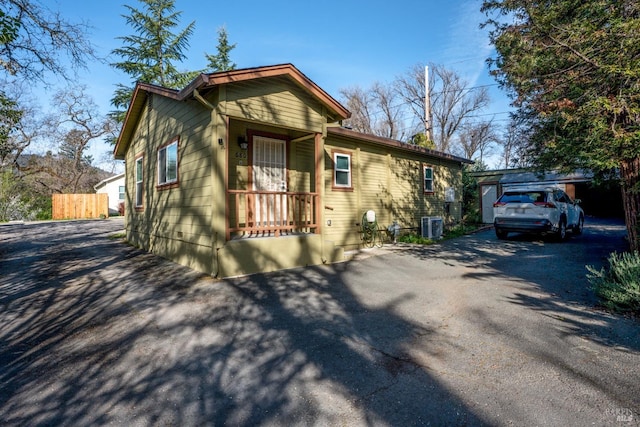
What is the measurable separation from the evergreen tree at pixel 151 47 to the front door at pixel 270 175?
17034mm

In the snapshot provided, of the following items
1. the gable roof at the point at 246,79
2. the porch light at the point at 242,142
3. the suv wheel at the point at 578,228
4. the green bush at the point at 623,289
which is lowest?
the green bush at the point at 623,289

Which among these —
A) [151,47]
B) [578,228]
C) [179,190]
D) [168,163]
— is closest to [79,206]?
[151,47]

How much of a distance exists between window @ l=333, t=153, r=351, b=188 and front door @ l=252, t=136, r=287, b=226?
180cm

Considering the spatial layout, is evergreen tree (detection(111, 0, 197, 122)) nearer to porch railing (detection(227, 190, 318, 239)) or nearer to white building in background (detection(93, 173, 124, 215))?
white building in background (detection(93, 173, 124, 215))

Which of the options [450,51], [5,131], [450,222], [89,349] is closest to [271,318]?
[89,349]

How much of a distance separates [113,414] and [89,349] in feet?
4.72

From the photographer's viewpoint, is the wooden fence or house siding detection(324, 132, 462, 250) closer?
house siding detection(324, 132, 462, 250)

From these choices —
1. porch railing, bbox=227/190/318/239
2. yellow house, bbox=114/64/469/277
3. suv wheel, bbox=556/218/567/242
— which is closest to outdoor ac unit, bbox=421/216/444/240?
yellow house, bbox=114/64/469/277

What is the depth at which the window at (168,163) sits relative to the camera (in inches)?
311

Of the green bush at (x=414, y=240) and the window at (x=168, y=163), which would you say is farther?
the green bush at (x=414, y=240)

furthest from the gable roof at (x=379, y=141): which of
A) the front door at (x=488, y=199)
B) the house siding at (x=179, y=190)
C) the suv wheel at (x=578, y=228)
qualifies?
the front door at (x=488, y=199)

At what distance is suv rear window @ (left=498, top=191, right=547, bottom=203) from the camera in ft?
32.7

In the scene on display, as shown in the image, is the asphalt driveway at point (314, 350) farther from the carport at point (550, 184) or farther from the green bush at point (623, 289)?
the carport at point (550, 184)

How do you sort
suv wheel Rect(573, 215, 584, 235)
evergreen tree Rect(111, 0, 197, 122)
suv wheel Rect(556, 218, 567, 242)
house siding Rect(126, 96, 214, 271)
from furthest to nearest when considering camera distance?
evergreen tree Rect(111, 0, 197, 122) < suv wheel Rect(573, 215, 584, 235) < suv wheel Rect(556, 218, 567, 242) < house siding Rect(126, 96, 214, 271)
